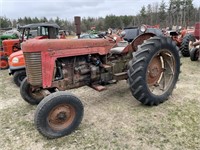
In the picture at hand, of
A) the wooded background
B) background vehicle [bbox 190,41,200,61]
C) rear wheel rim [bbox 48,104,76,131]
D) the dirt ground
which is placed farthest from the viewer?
the wooded background

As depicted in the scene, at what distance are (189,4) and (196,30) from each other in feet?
130

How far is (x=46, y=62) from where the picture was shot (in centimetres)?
328

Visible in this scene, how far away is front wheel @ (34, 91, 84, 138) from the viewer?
2865mm

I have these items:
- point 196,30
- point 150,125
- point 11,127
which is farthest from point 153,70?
point 196,30

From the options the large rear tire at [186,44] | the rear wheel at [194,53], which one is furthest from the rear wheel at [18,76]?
the large rear tire at [186,44]

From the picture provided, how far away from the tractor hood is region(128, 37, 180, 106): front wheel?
2.04 feet

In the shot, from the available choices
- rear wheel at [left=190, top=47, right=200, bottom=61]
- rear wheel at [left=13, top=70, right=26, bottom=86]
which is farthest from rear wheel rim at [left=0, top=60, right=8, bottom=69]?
rear wheel at [left=190, top=47, right=200, bottom=61]

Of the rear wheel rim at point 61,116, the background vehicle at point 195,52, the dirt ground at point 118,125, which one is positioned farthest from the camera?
the background vehicle at point 195,52

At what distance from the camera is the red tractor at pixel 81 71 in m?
3.04

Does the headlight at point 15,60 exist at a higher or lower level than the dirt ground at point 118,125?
higher

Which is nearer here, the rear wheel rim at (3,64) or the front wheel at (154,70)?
the front wheel at (154,70)

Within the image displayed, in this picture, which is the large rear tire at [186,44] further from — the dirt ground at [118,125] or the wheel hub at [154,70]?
the wheel hub at [154,70]

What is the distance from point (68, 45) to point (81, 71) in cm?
55

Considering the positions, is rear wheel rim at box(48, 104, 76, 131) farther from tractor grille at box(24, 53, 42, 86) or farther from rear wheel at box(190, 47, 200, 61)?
rear wheel at box(190, 47, 200, 61)
